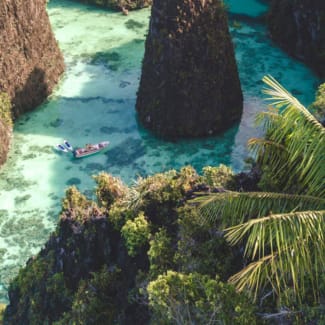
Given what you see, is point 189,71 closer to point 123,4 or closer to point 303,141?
point 303,141

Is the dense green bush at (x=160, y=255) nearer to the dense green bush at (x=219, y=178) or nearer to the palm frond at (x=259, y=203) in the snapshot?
the dense green bush at (x=219, y=178)

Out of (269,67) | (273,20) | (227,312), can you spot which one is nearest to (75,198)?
(227,312)

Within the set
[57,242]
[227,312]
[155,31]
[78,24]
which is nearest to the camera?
[227,312]

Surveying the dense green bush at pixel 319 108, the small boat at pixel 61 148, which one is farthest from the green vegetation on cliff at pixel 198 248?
the small boat at pixel 61 148

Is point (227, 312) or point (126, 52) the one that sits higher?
point (227, 312)

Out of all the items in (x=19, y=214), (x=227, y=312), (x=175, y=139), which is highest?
(x=227, y=312)

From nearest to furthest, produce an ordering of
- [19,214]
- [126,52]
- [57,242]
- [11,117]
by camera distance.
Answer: [57,242], [19,214], [11,117], [126,52]

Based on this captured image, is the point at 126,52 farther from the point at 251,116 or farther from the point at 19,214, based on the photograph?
the point at 19,214
